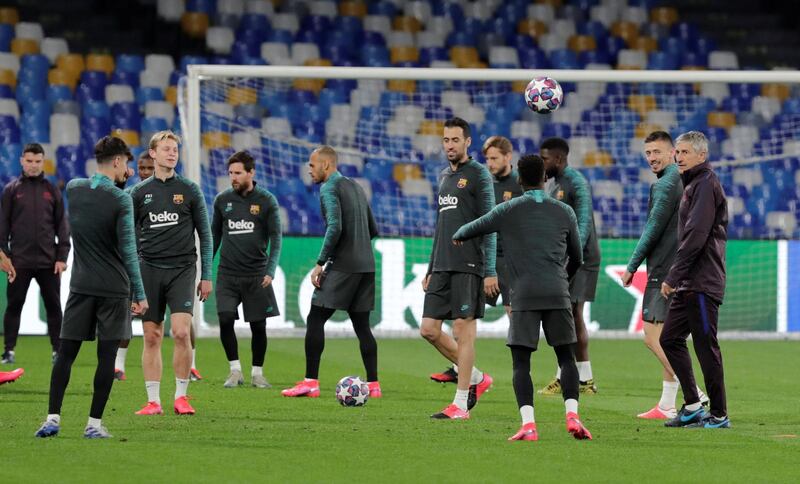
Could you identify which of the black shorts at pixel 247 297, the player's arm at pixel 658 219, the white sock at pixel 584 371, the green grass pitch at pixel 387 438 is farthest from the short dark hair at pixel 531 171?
the black shorts at pixel 247 297

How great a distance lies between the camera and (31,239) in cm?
1359

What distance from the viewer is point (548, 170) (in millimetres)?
11242

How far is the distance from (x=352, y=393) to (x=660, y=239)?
2.49m

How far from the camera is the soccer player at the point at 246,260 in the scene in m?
11.9

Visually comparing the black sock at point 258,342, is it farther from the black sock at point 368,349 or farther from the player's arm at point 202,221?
the player's arm at point 202,221

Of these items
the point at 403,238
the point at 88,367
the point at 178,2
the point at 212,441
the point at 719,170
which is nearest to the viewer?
the point at 212,441

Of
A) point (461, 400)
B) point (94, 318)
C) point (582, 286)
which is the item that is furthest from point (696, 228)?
point (94, 318)

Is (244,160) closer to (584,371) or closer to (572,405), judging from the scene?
(584,371)

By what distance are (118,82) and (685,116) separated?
8.88 meters

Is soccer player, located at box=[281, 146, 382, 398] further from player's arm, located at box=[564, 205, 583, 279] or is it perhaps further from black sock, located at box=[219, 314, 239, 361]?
player's arm, located at box=[564, 205, 583, 279]

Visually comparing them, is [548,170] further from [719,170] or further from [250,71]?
[719,170]

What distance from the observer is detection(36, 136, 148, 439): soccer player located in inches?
323

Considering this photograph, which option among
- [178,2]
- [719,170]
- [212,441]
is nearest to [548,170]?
[212,441]

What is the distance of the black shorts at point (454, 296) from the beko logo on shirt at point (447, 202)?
1.55 feet
